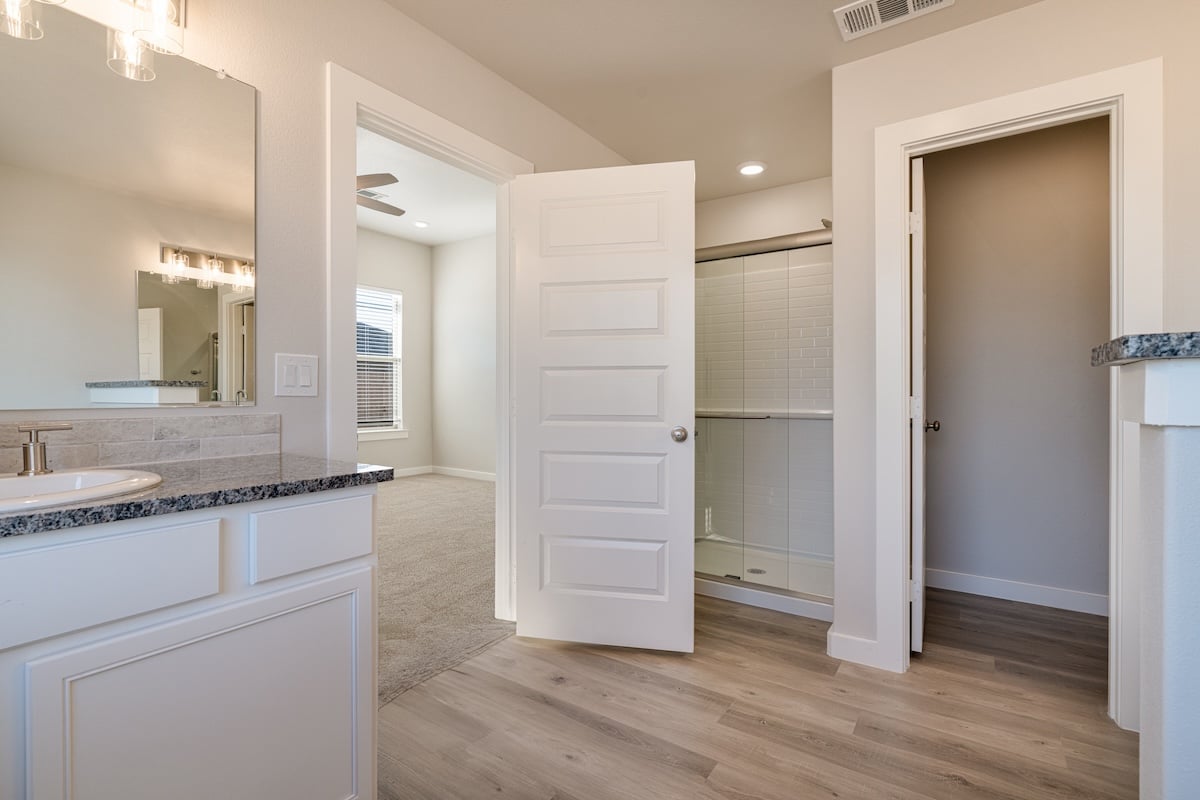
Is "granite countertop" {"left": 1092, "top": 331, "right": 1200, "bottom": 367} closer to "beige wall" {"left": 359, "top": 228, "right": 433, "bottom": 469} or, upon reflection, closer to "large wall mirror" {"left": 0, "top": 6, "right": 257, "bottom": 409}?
"large wall mirror" {"left": 0, "top": 6, "right": 257, "bottom": 409}

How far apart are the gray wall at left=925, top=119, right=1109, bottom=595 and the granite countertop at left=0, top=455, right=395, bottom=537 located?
309cm

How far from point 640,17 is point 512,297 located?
3.97 feet

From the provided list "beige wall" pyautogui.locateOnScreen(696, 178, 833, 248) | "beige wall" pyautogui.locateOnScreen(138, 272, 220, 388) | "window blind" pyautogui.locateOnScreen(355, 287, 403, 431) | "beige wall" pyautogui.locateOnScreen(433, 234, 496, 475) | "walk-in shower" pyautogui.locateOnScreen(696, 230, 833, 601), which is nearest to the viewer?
"beige wall" pyautogui.locateOnScreen(138, 272, 220, 388)

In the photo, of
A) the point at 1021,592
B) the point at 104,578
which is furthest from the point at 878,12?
the point at 1021,592

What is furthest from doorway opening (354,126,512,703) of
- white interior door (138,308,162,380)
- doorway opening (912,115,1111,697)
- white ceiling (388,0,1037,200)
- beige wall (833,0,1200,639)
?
doorway opening (912,115,1111,697)

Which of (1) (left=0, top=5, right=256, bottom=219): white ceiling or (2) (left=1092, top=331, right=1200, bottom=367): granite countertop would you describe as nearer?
(2) (left=1092, top=331, right=1200, bottom=367): granite countertop

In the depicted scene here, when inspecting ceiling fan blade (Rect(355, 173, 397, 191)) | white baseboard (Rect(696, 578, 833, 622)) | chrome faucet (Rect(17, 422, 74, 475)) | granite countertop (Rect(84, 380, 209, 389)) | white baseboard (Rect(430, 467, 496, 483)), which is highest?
ceiling fan blade (Rect(355, 173, 397, 191))

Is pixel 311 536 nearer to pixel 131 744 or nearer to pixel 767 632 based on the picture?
pixel 131 744

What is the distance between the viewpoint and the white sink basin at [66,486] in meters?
0.90

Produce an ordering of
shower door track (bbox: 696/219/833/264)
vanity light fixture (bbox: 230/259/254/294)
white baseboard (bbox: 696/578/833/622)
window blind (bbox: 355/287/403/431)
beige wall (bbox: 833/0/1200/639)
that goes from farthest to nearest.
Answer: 1. window blind (bbox: 355/287/403/431)
2. shower door track (bbox: 696/219/833/264)
3. white baseboard (bbox: 696/578/833/622)
4. beige wall (bbox: 833/0/1200/639)
5. vanity light fixture (bbox: 230/259/254/294)

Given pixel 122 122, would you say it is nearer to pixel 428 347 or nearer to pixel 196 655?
pixel 196 655

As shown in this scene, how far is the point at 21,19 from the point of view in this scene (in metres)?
1.33

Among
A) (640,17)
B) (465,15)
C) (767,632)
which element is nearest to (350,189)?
(465,15)

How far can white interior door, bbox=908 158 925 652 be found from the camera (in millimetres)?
2314
